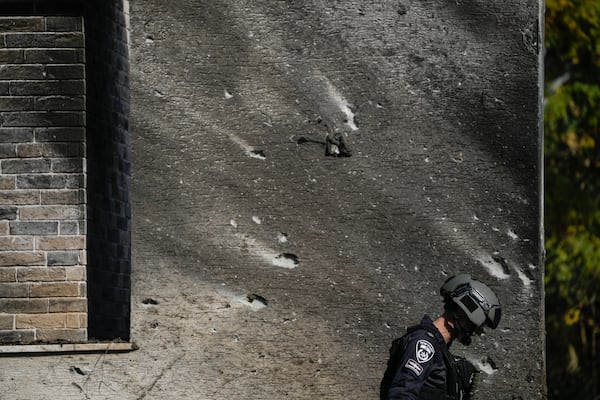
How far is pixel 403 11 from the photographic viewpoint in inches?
271

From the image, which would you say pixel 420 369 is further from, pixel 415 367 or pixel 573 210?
pixel 573 210

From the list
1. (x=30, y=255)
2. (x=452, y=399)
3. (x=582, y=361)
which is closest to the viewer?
(x=452, y=399)

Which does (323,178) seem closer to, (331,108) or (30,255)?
(331,108)

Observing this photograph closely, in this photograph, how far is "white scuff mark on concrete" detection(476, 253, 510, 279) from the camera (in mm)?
6770

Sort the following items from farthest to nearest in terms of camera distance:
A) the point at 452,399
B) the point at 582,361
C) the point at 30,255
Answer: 1. the point at 582,361
2. the point at 30,255
3. the point at 452,399

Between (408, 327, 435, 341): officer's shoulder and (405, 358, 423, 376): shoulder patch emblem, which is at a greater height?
(408, 327, 435, 341): officer's shoulder

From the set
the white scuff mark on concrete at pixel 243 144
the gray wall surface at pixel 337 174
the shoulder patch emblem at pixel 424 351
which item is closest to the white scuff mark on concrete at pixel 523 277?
the gray wall surface at pixel 337 174

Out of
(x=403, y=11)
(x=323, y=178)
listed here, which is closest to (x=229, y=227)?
(x=323, y=178)

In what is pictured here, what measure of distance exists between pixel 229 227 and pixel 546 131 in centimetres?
891

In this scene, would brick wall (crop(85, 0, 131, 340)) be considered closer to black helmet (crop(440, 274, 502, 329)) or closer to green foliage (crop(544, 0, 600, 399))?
black helmet (crop(440, 274, 502, 329))

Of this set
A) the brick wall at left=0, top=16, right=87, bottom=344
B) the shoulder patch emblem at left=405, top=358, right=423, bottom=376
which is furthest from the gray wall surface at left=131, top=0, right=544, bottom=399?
the shoulder patch emblem at left=405, top=358, right=423, bottom=376

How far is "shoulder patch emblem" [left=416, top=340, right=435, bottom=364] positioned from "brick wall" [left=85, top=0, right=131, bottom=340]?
1.88 m

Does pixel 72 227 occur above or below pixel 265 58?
below

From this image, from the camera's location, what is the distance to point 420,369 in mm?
5742
